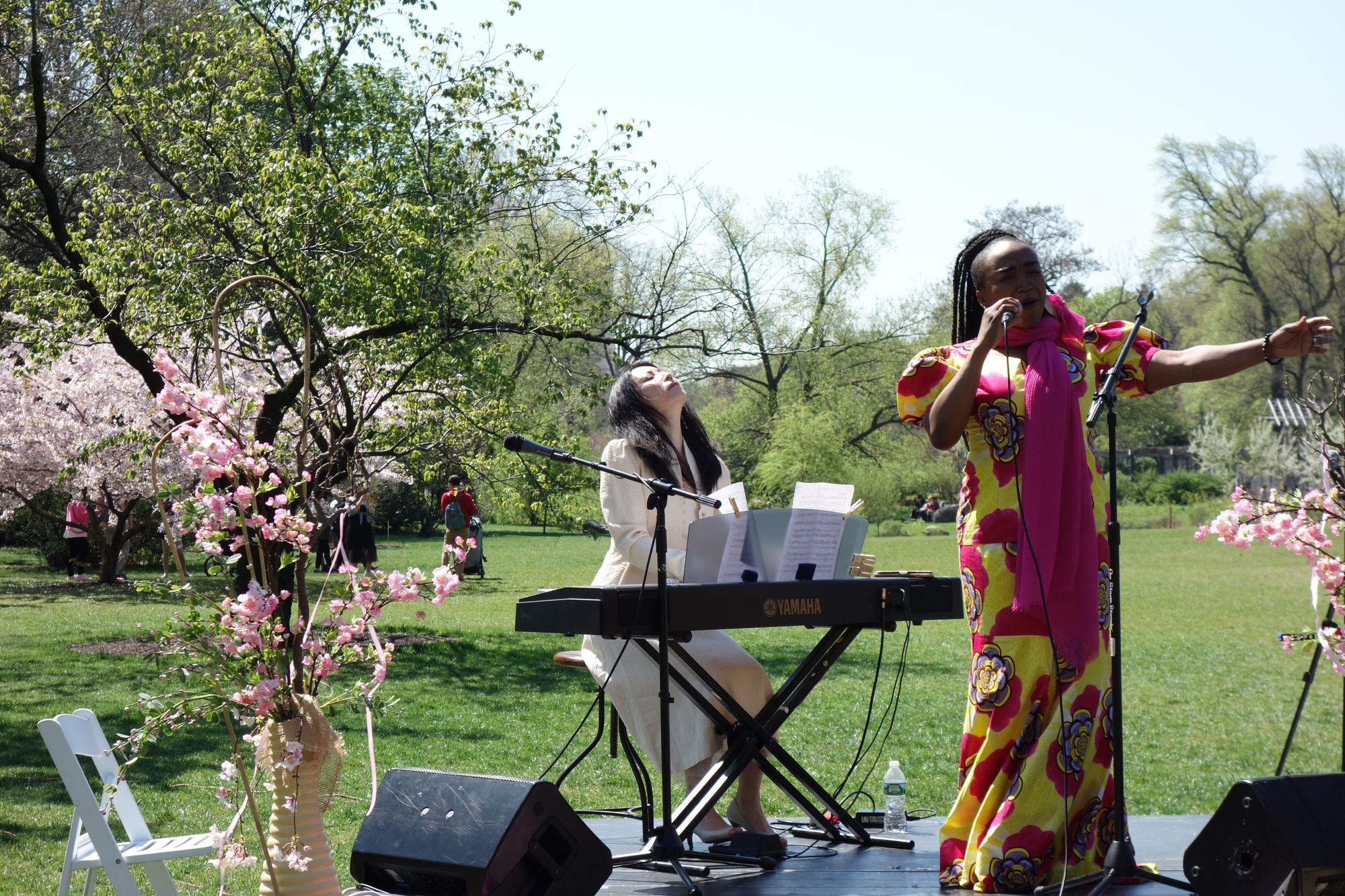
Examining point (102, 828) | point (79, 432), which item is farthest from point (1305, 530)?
point (79, 432)

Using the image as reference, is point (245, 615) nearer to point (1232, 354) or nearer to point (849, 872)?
point (849, 872)

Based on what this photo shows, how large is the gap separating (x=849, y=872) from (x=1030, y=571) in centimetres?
134

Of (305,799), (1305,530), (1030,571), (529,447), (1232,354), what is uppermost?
(1232,354)

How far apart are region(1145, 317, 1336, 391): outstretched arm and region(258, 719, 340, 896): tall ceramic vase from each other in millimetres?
2931

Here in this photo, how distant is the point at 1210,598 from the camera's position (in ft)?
66.8

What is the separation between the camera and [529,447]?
389cm

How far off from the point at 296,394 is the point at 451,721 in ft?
11.3

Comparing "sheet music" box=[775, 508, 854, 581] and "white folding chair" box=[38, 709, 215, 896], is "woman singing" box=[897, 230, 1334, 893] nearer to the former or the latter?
"sheet music" box=[775, 508, 854, 581]

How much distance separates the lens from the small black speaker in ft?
12.5

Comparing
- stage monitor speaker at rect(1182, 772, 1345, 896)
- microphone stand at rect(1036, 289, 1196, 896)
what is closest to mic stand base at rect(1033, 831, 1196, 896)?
microphone stand at rect(1036, 289, 1196, 896)

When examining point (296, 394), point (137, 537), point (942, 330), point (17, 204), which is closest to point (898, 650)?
point (296, 394)

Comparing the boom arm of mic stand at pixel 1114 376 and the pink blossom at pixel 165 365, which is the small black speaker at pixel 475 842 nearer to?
the pink blossom at pixel 165 365

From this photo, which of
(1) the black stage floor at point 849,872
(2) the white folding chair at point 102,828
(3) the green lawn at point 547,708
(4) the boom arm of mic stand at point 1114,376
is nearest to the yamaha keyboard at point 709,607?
(1) the black stage floor at point 849,872

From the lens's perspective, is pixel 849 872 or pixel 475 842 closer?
pixel 475 842
